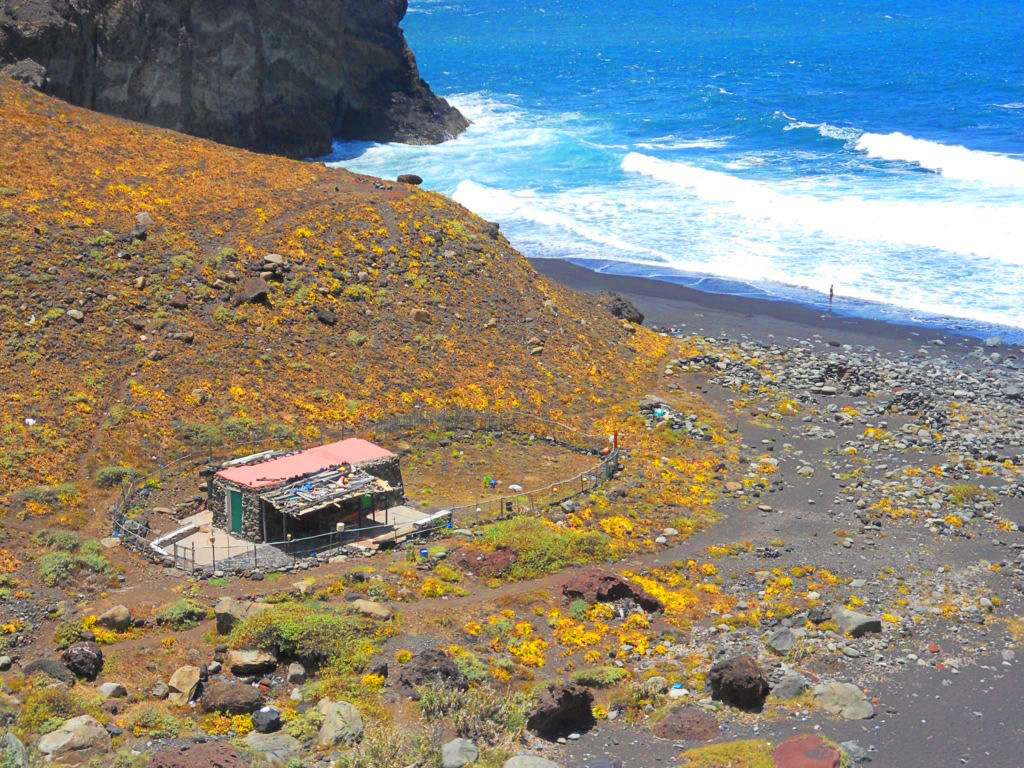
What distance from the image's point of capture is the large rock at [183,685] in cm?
2534

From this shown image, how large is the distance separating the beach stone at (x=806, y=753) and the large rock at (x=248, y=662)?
10185 millimetres

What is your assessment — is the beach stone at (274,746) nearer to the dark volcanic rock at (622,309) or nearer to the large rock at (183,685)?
the large rock at (183,685)

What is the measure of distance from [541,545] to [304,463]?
6781 millimetres

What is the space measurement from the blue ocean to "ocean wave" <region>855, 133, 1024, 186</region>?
9.4 inches

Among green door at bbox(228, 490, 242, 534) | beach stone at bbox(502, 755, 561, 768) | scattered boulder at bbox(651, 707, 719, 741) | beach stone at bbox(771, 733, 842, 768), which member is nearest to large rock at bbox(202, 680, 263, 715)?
beach stone at bbox(502, 755, 561, 768)

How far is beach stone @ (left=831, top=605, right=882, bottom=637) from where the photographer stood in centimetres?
2978

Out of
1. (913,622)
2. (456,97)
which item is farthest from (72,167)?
(456,97)

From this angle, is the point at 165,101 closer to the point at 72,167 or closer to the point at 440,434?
the point at 72,167

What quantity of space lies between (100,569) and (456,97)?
107 meters

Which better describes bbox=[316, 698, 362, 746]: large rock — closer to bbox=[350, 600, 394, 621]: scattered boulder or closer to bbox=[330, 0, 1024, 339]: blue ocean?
bbox=[350, 600, 394, 621]: scattered boulder

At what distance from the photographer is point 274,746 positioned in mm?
23812

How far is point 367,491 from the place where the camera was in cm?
3381

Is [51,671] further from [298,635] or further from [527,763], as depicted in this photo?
[527,763]

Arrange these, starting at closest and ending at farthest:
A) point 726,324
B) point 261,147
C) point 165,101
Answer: point 726,324, point 165,101, point 261,147
